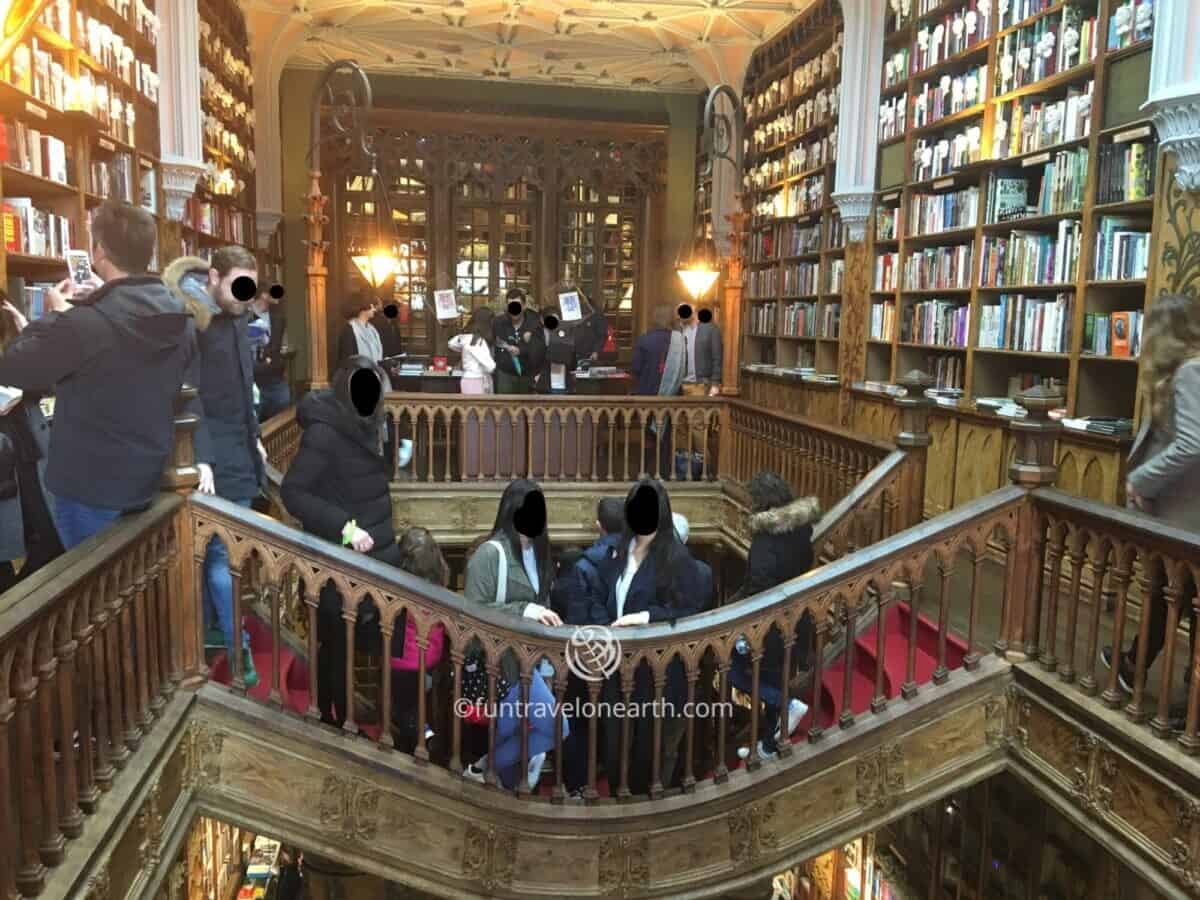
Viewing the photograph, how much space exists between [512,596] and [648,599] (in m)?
0.52

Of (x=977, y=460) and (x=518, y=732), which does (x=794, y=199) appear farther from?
(x=518, y=732)

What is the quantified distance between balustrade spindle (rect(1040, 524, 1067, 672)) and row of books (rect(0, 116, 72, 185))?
A: 4.72 meters

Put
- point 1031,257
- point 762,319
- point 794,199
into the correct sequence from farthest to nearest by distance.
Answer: point 762,319 → point 794,199 → point 1031,257

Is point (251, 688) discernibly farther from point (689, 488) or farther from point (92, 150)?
point (689, 488)

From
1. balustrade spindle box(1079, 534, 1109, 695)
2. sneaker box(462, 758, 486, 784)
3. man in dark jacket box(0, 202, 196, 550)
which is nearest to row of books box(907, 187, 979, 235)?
balustrade spindle box(1079, 534, 1109, 695)

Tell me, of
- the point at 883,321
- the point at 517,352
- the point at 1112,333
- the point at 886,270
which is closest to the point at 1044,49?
the point at 1112,333

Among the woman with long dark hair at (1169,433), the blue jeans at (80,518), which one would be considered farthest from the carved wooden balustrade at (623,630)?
the woman with long dark hair at (1169,433)

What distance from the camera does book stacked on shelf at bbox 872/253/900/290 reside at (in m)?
7.25

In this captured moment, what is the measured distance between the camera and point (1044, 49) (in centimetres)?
548

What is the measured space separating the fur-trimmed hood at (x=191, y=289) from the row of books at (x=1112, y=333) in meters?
4.17

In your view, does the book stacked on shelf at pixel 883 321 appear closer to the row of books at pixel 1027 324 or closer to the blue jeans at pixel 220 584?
the row of books at pixel 1027 324

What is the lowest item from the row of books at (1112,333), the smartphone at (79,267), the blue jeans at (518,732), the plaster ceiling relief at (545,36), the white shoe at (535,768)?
the white shoe at (535,768)

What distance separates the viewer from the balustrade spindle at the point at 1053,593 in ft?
11.2

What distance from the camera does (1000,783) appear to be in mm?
4496
